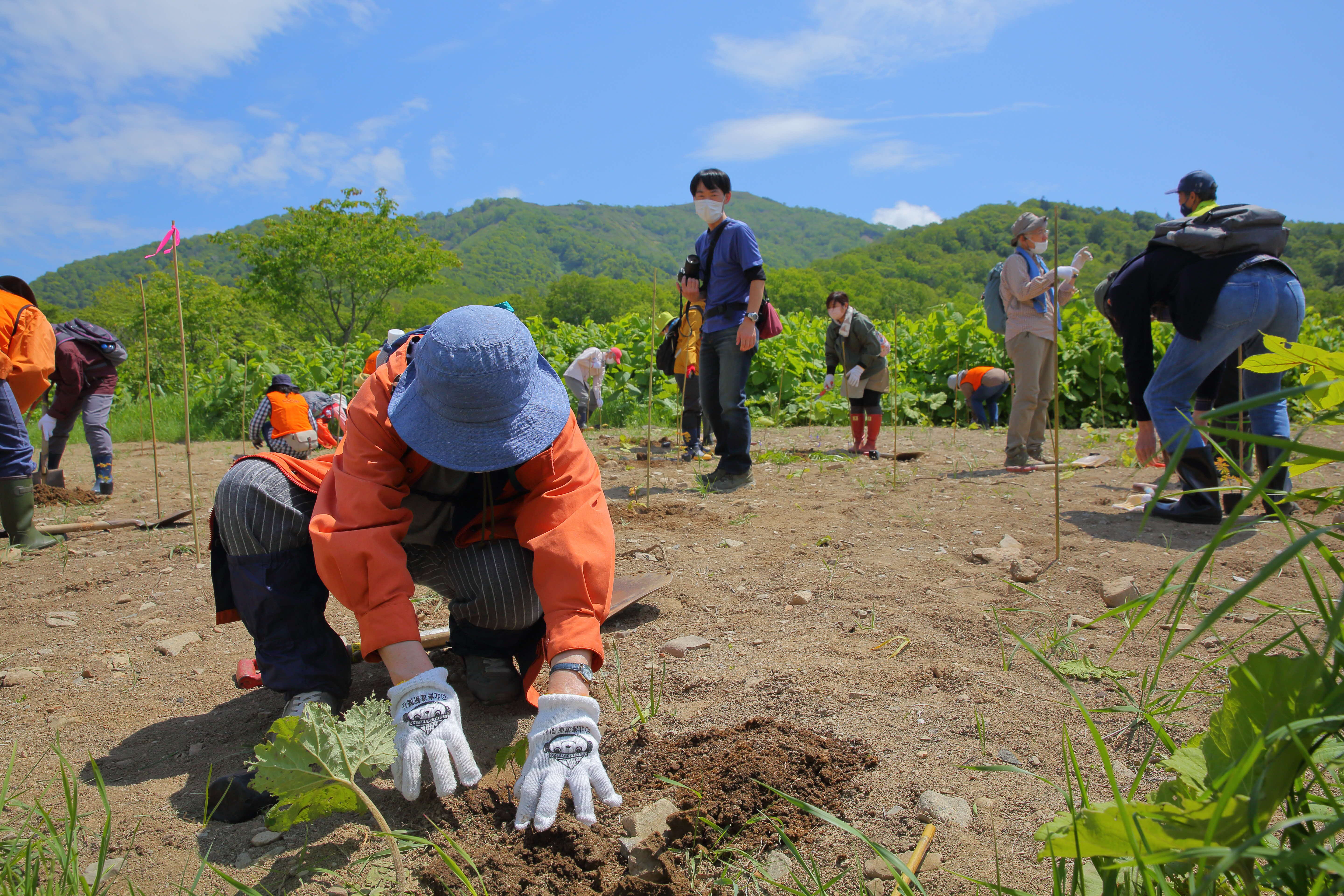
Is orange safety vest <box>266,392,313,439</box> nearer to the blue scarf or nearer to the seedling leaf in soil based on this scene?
the seedling leaf in soil

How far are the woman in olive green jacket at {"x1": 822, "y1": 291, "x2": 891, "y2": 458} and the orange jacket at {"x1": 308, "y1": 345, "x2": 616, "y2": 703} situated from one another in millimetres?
4373

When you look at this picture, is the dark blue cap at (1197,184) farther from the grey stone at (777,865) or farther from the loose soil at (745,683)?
the grey stone at (777,865)

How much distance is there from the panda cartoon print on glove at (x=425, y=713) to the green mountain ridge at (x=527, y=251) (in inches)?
1079

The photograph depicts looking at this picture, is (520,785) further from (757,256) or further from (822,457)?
(822,457)

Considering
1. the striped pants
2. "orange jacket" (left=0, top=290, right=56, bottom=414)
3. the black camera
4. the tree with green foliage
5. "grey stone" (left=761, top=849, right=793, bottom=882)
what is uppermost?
the tree with green foliage

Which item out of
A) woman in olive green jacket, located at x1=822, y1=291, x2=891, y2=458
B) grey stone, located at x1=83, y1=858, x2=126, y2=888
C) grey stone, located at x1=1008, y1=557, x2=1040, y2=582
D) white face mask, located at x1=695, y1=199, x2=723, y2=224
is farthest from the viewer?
woman in olive green jacket, located at x1=822, y1=291, x2=891, y2=458

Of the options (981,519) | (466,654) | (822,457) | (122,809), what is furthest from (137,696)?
(822,457)

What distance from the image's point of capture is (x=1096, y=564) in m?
2.83

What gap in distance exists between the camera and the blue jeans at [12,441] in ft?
11.9

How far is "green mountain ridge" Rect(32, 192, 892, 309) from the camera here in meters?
82.2

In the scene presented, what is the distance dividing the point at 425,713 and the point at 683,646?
0.91 m

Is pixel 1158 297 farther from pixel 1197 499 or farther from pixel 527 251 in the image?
pixel 527 251

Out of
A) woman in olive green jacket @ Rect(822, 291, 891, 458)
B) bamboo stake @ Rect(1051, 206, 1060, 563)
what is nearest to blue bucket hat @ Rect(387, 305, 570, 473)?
bamboo stake @ Rect(1051, 206, 1060, 563)

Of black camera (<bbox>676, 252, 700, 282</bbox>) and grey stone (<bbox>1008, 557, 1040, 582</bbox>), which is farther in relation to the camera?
black camera (<bbox>676, 252, 700, 282</bbox>)
